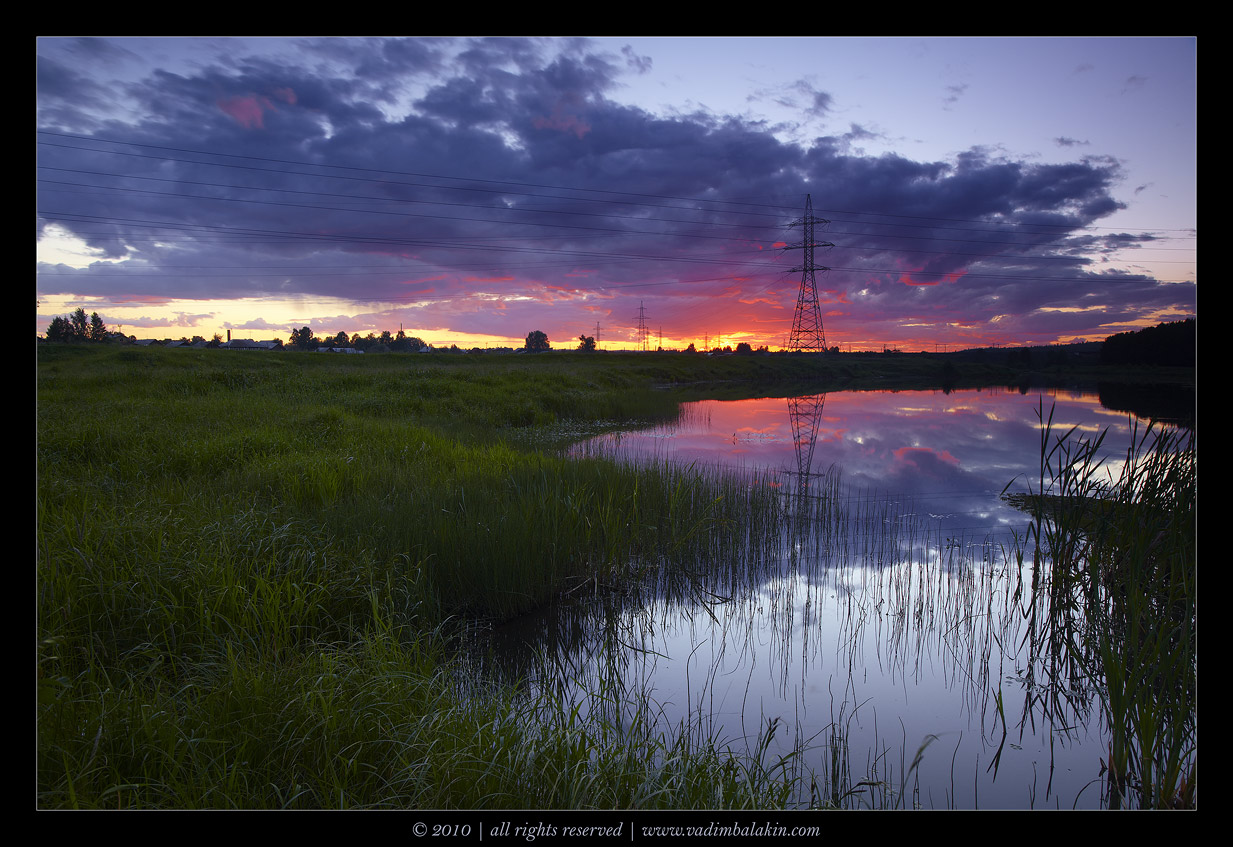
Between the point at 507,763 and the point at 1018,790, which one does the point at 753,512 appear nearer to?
the point at 1018,790

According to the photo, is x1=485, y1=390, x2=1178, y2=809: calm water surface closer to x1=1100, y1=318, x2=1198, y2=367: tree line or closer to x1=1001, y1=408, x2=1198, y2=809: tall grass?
x1=1001, y1=408, x2=1198, y2=809: tall grass

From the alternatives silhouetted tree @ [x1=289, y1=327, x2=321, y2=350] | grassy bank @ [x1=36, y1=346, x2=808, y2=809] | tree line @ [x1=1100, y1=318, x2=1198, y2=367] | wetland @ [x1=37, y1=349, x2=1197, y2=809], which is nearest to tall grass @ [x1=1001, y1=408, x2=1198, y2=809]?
wetland @ [x1=37, y1=349, x2=1197, y2=809]

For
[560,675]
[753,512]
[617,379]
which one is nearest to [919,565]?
[753,512]

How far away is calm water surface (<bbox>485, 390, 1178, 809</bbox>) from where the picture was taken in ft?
11.1

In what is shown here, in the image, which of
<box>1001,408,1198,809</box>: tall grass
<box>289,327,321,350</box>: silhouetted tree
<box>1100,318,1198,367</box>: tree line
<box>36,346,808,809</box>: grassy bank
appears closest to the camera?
<box>36,346,808,809</box>: grassy bank

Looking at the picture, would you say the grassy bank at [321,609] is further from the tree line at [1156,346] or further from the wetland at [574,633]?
the tree line at [1156,346]

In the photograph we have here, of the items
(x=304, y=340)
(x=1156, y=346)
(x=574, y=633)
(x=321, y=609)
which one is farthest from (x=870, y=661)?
(x=304, y=340)

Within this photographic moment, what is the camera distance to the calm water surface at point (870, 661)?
3.40m

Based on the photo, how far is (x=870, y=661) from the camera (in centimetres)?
469

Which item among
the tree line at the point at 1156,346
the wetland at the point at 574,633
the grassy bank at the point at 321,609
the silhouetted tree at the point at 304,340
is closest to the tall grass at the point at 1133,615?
the wetland at the point at 574,633

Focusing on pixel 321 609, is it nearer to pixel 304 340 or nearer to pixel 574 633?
pixel 574 633

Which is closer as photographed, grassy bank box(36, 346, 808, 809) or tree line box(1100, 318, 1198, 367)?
grassy bank box(36, 346, 808, 809)

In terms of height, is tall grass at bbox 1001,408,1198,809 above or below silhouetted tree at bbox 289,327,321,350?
below
